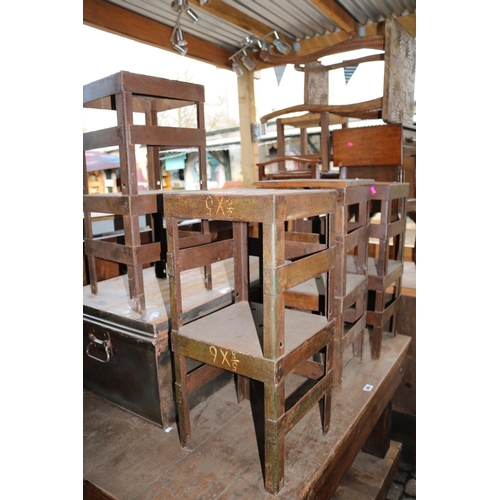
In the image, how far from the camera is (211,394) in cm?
218

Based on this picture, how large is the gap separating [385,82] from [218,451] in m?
2.97

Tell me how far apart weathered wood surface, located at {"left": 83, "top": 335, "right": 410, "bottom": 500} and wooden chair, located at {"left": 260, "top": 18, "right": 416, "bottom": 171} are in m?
2.30

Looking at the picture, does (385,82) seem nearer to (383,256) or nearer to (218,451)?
(383,256)

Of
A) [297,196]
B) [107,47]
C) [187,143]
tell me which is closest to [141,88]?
[187,143]

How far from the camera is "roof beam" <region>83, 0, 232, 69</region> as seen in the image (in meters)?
3.76

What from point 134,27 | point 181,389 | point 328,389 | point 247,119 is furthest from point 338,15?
point 181,389

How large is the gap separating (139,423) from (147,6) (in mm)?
3751

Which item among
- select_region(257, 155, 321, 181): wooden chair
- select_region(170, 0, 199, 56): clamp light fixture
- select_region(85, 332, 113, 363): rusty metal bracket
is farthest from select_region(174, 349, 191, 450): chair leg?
select_region(170, 0, 199, 56): clamp light fixture

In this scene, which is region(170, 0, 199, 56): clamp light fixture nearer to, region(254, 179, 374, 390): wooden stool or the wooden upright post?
the wooden upright post

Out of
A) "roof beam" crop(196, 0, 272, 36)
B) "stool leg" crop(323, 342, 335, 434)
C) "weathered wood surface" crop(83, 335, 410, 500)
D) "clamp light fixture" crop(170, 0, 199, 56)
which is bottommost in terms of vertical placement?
"weathered wood surface" crop(83, 335, 410, 500)

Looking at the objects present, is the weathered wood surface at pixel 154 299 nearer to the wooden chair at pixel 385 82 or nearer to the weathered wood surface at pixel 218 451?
the weathered wood surface at pixel 218 451

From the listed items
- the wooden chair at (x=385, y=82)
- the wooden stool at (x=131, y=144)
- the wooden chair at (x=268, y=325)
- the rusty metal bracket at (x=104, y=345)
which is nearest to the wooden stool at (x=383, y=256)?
the wooden chair at (x=268, y=325)

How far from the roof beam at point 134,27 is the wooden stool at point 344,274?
108 inches

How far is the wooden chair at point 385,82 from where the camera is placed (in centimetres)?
330
